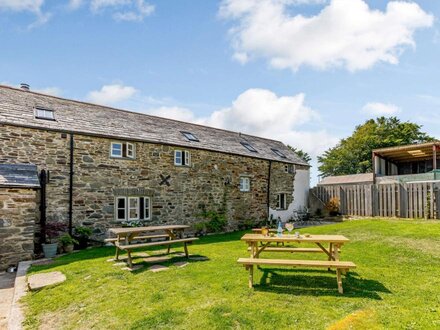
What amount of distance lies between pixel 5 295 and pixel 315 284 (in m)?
6.67

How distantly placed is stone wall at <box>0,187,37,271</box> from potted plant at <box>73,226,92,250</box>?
2017 millimetres

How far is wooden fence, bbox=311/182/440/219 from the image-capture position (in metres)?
14.3

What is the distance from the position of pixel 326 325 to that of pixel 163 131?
13006mm

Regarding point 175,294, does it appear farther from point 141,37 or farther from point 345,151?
point 345,151

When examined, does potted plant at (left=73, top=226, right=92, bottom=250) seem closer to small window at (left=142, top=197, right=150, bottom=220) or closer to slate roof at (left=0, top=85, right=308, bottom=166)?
small window at (left=142, top=197, right=150, bottom=220)

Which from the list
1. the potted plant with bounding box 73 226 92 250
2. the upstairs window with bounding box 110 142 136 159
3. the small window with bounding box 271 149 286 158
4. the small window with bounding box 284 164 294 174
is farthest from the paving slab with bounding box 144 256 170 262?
the small window with bounding box 271 149 286 158

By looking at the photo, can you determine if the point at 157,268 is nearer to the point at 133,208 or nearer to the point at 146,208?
the point at 133,208

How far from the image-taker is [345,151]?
45125 millimetres

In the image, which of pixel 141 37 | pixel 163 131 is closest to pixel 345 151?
pixel 163 131

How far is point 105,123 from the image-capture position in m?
13.5

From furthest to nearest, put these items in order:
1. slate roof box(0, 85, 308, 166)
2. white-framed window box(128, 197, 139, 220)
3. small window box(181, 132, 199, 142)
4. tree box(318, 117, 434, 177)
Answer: tree box(318, 117, 434, 177)
small window box(181, 132, 199, 142)
white-framed window box(128, 197, 139, 220)
slate roof box(0, 85, 308, 166)

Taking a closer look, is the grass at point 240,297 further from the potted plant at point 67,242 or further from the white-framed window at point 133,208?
the white-framed window at point 133,208

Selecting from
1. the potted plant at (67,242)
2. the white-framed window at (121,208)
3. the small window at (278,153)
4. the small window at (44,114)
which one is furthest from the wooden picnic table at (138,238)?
the small window at (278,153)

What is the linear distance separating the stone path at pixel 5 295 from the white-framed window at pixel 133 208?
5.05 m
